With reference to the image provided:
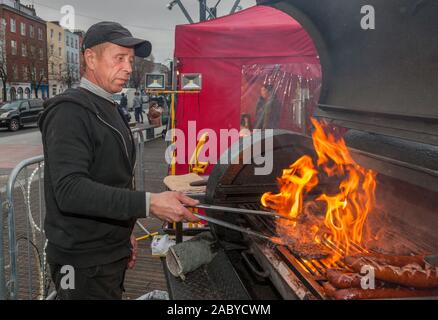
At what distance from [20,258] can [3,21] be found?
2131 inches

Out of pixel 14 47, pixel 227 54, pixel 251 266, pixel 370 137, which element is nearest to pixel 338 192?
pixel 370 137

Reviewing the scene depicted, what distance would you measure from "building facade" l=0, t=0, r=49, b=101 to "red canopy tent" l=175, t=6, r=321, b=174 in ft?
154

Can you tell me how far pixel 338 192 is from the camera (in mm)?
3334

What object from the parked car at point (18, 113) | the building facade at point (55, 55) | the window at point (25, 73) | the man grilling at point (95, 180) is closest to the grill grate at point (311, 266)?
the man grilling at point (95, 180)

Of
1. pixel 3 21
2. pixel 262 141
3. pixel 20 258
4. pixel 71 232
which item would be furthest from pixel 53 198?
pixel 3 21

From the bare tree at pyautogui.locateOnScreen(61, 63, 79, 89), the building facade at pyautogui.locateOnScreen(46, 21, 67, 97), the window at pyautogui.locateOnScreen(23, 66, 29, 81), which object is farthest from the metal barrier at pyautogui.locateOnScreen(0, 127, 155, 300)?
the building facade at pyautogui.locateOnScreen(46, 21, 67, 97)

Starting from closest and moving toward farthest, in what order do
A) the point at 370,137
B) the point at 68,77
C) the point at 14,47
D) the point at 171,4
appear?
the point at 370,137, the point at 171,4, the point at 68,77, the point at 14,47

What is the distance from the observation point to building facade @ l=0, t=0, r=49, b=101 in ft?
164

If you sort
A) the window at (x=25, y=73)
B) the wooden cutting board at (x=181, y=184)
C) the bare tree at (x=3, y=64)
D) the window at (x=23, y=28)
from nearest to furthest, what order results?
the wooden cutting board at (x=181, y=184), the bare tree at (x=3, y=64), the window at (x=25, y=73), the window at (x=23, y=28)

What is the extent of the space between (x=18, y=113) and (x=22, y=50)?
3789 cm

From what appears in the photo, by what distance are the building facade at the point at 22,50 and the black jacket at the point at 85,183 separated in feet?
168

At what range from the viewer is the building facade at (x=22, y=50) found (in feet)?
164

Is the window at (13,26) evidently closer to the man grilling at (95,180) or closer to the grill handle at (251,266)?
the man grilling at (95,180)

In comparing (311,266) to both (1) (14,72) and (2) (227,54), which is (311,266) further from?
(1) (14,72)
